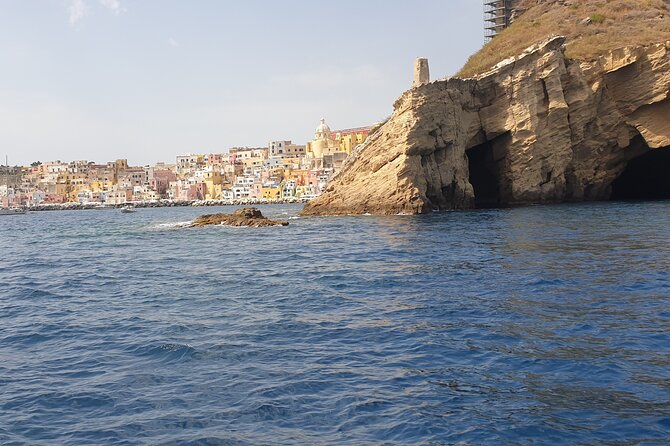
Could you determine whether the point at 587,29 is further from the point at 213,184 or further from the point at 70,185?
the point at 70,185

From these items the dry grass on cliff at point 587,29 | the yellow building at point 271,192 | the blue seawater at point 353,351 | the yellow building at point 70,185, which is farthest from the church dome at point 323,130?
the blue seawater at point 353,351

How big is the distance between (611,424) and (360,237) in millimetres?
22560

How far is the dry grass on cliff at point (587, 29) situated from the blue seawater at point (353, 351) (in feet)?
101

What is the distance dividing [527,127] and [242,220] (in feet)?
68.2

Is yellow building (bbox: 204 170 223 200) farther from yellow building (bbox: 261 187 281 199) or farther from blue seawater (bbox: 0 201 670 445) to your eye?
blue seawater (bbox: 0 201 670 445)

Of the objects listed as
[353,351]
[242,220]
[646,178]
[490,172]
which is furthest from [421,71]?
[353,351]

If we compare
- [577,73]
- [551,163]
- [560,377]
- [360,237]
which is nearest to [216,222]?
[360,237]

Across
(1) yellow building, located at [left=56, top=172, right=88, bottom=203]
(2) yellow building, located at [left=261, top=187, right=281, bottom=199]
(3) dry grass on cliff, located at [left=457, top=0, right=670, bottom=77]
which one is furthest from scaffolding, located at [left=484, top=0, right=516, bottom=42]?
(1) yellow building, located at [left=56, top=172, right=88, bottom=203]

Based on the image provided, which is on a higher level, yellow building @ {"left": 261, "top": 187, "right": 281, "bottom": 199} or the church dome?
the church dome

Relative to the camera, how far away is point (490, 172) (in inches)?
1998

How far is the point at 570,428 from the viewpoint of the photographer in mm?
7219

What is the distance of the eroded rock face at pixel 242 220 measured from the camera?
41.5m

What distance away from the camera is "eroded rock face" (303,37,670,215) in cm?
4362

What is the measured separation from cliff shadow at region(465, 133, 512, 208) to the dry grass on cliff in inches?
252
